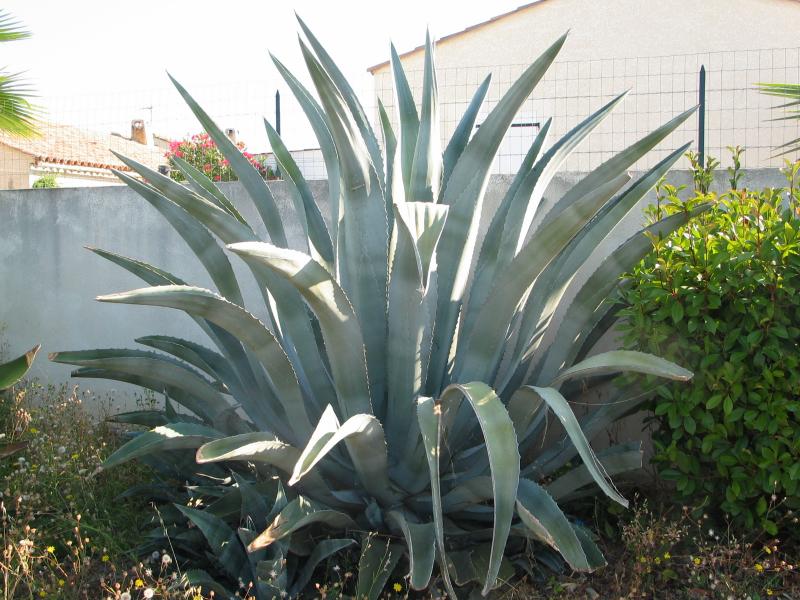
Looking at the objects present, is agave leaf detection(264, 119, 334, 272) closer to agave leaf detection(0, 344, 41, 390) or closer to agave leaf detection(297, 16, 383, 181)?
agave leaf detection(297, 16, 383, 181)

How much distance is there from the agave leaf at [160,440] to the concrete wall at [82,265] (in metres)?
1.83

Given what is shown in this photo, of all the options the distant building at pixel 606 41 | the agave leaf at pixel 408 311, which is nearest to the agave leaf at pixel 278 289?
the agave leaf at pixel 408 311

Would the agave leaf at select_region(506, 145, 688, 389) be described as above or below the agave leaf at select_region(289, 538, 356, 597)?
above

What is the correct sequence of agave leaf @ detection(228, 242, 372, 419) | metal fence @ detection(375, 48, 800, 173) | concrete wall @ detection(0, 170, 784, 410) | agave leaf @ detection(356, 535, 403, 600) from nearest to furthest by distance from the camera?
agave leaf @ detection(228, 242, 372, 419) < agave leaf @ detection(356, 535, 403, 600) < concrete wall @ detection(0, 170, 784, 410) < metal fence @ detection(375, 48, 800, 173)

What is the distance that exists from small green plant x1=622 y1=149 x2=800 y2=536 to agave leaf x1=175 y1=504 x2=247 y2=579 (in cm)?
160

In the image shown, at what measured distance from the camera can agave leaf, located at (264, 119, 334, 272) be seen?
3.22 m

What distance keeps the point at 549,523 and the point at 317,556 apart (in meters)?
0.80

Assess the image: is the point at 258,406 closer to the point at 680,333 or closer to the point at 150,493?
the point at 150,493

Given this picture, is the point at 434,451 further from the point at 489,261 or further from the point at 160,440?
the point at 489,261

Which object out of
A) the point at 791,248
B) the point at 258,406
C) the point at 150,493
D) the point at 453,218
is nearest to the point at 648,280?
the point at 791,248

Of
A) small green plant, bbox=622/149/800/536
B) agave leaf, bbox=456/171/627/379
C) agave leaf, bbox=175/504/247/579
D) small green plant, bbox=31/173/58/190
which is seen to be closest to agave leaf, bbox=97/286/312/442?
agave leaf, bbox=175/504/247/579

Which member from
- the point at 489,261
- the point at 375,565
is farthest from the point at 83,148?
the point at 375,565

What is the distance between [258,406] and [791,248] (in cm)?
206

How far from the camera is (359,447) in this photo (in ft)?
8.39
